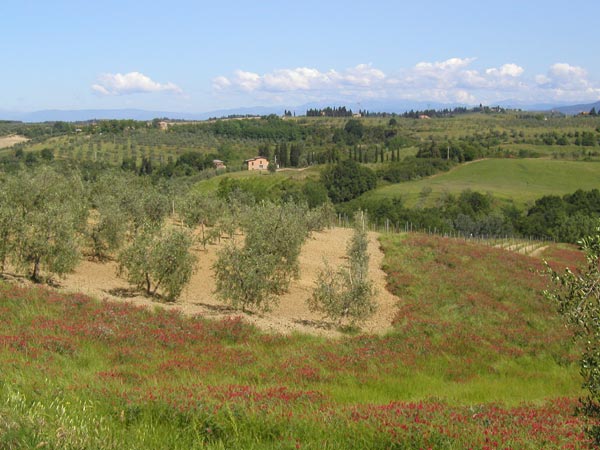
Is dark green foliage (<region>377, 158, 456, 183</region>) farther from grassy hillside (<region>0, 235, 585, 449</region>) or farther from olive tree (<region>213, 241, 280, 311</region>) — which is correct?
olive tree (<region>213, 241, 280, 311</region>)

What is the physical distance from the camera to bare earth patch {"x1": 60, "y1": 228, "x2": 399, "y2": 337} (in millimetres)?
23844

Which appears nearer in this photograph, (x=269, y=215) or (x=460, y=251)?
(x=269, y=215)

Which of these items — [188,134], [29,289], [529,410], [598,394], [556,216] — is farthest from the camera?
[188,134]

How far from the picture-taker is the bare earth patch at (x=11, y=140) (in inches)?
6576

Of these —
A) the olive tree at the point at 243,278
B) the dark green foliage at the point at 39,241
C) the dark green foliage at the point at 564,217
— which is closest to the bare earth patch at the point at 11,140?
the dark green foliage at the point at 564,217

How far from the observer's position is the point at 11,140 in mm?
179625

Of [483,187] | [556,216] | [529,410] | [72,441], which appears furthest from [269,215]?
[483,187]

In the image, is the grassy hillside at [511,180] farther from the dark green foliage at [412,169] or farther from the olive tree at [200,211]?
the olive tree at [200,211]

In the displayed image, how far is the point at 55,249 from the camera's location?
2658 centimetres

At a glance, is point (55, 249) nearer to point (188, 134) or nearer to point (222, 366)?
point (222, 366)

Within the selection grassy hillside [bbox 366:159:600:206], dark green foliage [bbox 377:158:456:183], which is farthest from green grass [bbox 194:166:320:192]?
grassy hillside [bbox 366:159:600:206]

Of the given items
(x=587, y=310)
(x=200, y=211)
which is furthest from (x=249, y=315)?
(x=200, y=211)

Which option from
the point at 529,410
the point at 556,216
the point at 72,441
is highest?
the point at 72,441

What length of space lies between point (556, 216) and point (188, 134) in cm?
13169
